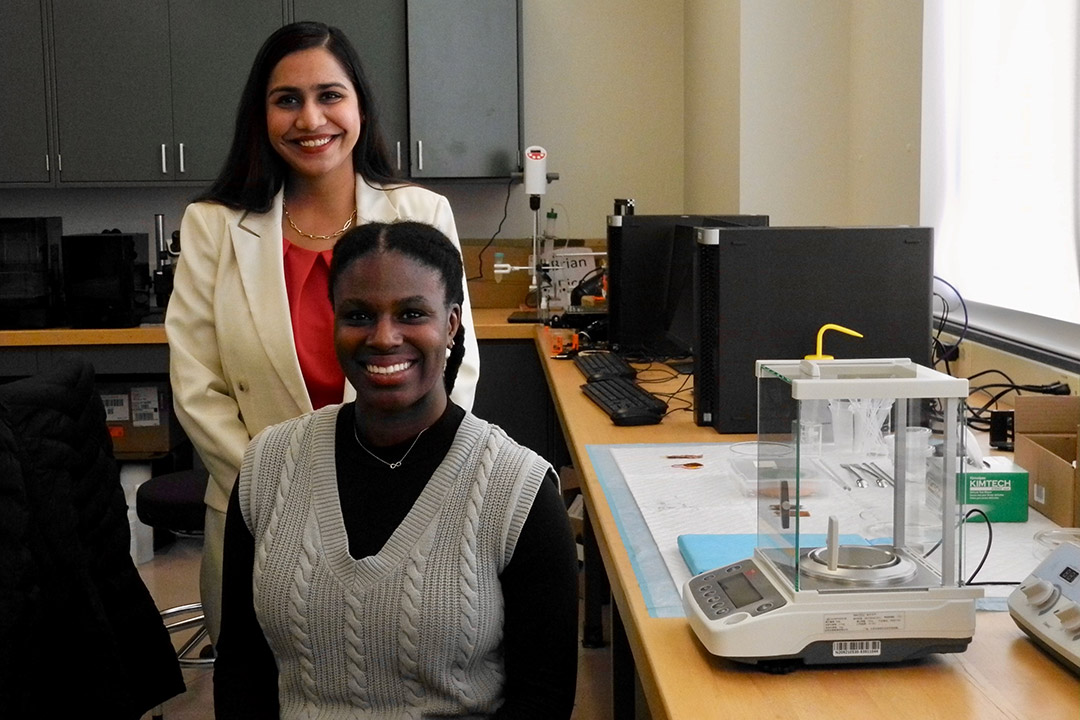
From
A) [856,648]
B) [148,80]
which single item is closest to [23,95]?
[148,80]

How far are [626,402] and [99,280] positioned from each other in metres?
2.38

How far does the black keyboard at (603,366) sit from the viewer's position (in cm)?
297

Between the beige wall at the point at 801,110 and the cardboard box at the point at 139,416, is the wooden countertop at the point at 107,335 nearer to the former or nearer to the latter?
the cardboard box at the point at 139,416

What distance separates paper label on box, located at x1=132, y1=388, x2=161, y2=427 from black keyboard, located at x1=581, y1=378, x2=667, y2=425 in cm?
→ 202

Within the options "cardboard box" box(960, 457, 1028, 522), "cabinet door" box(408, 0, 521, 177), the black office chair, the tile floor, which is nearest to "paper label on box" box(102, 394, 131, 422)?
the tile floor

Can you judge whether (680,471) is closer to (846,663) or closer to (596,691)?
(846,663)

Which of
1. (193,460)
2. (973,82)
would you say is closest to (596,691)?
(973,82)

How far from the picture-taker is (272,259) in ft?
6.79

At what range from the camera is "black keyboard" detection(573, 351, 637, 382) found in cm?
297

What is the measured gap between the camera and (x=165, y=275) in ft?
14.3

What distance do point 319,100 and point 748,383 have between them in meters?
0.92

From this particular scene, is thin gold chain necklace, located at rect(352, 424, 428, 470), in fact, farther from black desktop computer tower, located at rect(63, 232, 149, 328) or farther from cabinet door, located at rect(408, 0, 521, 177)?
cabinet door, located at rect(408, 0, 521, 177)

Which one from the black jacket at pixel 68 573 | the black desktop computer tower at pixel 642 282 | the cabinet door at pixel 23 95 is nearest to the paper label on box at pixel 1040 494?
the black jacket at pixel 68 573

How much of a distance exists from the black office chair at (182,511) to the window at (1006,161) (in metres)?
1.91
